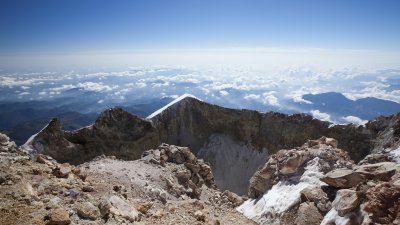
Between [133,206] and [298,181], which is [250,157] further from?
[133,206]

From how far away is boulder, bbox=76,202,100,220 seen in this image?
995cm

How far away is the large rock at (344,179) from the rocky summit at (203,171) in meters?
0.05

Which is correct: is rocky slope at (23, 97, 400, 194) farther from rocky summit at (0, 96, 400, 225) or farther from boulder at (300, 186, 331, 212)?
boulder at (300, 186, 331, 212)

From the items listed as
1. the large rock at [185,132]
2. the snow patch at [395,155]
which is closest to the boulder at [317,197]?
the snow patch at [395,155]

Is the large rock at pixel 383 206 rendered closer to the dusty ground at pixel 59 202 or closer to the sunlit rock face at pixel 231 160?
the dusty ground at pixel 59 202

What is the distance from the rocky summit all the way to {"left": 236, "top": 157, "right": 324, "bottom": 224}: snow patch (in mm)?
97

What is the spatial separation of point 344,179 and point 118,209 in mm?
11367

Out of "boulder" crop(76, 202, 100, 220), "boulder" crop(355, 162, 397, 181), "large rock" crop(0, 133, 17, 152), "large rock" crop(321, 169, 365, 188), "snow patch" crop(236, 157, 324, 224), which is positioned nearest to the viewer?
"boulder" crop(76, 202, 100, 220)

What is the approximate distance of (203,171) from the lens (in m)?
36.8

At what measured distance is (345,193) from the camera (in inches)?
561

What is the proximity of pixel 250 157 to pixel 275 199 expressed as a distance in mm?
31609

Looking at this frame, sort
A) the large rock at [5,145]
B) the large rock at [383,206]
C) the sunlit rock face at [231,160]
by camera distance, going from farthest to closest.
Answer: the sunlit rock face at [231,160] < the large rock at [5,145] < the large rock at [383,206]

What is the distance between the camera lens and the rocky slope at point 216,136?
4133cm

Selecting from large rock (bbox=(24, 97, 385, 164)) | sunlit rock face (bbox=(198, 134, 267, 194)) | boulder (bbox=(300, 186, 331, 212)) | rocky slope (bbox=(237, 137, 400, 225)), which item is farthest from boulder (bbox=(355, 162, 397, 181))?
sunlit rock face (bbox=(198, 134, 267, 194))
